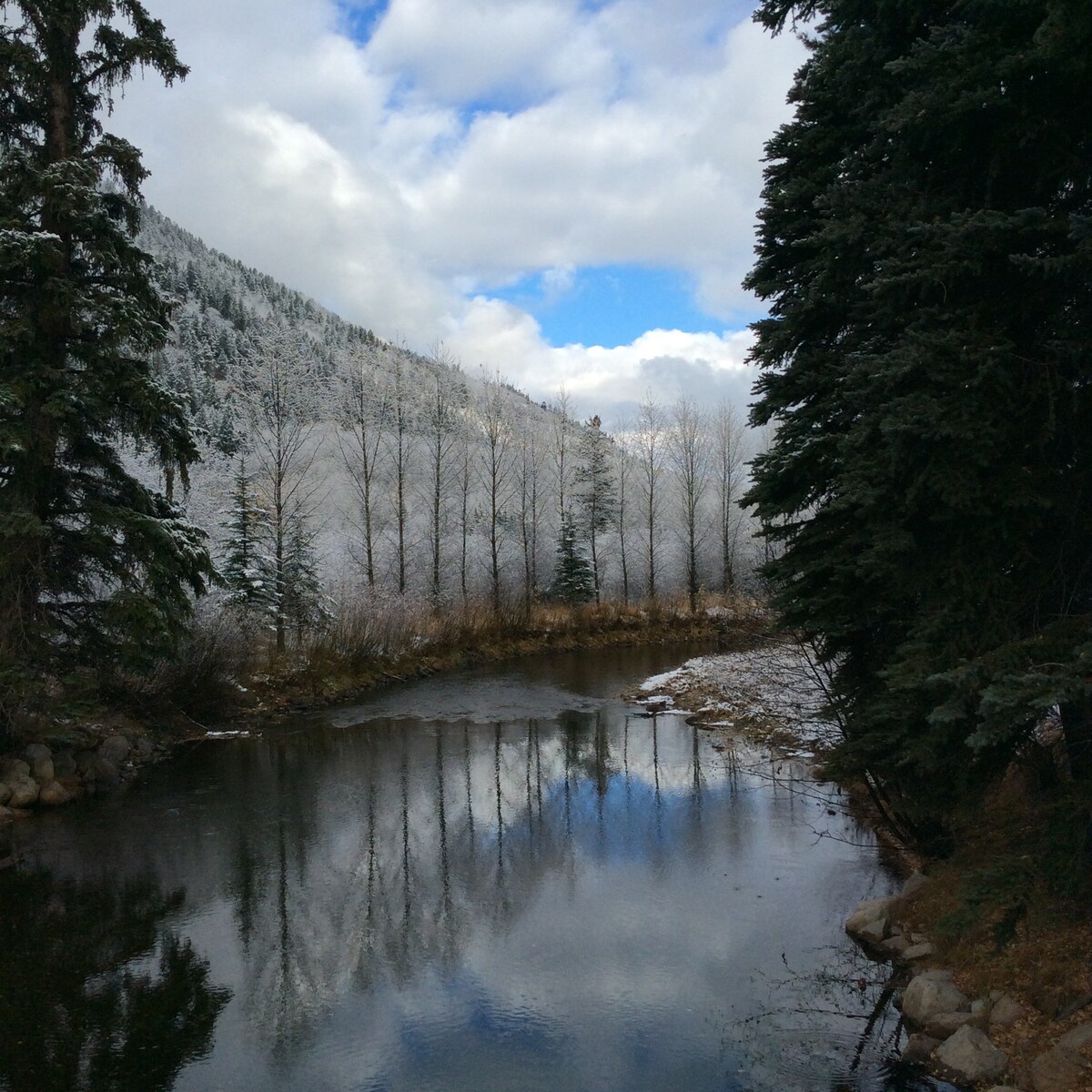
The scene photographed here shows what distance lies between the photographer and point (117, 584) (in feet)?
41.7

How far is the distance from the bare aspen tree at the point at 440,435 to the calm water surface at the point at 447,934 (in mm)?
18769

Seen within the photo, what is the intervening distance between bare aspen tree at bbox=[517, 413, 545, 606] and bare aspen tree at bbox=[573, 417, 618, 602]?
7.67ft

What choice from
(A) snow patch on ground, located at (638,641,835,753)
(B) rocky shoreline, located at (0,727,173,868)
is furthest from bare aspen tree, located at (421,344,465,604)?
(B) rocky shoreline, located at (0,727,173,868)

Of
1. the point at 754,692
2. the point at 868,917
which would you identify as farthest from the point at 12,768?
the point at 754,692

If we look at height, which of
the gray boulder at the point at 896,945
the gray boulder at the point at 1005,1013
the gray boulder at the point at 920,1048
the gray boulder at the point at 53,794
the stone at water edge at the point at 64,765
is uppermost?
the stone at water edge at the point at 64,765

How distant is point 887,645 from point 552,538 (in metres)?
30.6

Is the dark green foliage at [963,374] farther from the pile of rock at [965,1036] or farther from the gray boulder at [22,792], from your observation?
the gray boulder at [22,792]

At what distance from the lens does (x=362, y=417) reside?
28969 mm

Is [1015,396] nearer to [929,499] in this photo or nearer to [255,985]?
[929,499]

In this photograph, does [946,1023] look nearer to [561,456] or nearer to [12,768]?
[12,768]

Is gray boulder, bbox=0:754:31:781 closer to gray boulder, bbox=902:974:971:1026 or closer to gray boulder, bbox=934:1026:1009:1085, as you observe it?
gray boulder, bbox=902:974:971:1026

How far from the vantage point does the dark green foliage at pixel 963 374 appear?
15.4 ft

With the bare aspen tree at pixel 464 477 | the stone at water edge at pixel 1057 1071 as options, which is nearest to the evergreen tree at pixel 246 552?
the bare aspen tree at pixel 464 477

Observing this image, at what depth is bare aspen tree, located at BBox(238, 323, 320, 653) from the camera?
21.9 meters
